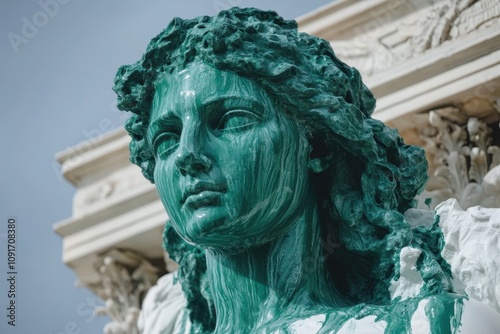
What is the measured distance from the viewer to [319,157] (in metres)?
3.75

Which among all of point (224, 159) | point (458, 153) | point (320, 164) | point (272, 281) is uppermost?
point (224, 159)

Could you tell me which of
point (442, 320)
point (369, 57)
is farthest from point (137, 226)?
point (442, 320)

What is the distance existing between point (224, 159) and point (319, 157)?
0.30m

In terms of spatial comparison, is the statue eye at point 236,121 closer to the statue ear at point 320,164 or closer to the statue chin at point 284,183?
the statue chin at point 284,183

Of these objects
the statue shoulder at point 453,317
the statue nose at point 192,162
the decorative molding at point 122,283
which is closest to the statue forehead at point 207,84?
the statue nose at point 192,162

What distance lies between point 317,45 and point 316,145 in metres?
0.24

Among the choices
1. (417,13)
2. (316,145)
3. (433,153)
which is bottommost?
(433,153)

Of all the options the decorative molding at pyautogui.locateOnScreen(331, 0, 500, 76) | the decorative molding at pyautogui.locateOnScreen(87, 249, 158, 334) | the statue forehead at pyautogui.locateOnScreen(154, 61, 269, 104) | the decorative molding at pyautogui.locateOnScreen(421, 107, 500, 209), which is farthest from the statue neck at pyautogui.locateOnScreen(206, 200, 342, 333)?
the decorative molding at pyautogui.locateOnScreen(87, 249, 158, 334)

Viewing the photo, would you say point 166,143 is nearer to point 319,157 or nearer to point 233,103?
point 233,103

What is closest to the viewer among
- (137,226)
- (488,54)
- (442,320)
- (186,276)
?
(442,320)

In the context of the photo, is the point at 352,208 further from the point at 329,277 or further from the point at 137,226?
the point at 137,226

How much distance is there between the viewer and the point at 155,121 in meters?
3.69

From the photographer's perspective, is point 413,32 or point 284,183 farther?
point 413,32

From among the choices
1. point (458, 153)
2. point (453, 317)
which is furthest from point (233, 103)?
point (458, 153)
